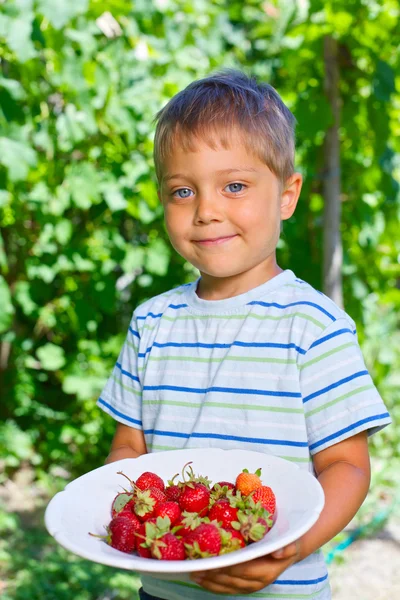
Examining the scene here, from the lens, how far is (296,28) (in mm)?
2824

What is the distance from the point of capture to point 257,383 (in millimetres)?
1404

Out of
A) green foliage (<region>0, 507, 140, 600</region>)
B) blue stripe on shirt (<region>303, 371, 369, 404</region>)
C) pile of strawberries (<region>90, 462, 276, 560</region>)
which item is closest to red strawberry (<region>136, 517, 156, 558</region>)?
pile of strawberries (<region>90, 462, 276, 560</region>)

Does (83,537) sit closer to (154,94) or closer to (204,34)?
(154,94)

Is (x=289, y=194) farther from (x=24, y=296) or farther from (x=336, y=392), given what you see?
(x=24, y=296)

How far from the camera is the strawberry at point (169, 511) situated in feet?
4.00

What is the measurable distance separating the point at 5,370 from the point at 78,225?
0.82 meters

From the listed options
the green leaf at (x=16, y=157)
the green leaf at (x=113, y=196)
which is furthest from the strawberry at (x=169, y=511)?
the green leaf at (x=113, y=196)

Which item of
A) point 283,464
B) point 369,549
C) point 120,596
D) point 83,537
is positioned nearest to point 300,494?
A: point 283,464

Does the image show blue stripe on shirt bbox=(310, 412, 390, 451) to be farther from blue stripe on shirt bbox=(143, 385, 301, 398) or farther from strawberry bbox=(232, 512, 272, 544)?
strawberry bbox=(232, 512, 272, 544)

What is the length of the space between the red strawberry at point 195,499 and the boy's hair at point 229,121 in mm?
623

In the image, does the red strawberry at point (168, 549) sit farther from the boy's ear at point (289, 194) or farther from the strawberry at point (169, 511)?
the boy's ear at point (289, 194)

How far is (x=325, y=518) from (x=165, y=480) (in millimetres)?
310

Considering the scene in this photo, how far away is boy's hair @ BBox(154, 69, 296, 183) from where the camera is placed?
4.61 feet

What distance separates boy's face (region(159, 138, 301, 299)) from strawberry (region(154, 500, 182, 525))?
1.53 ft
